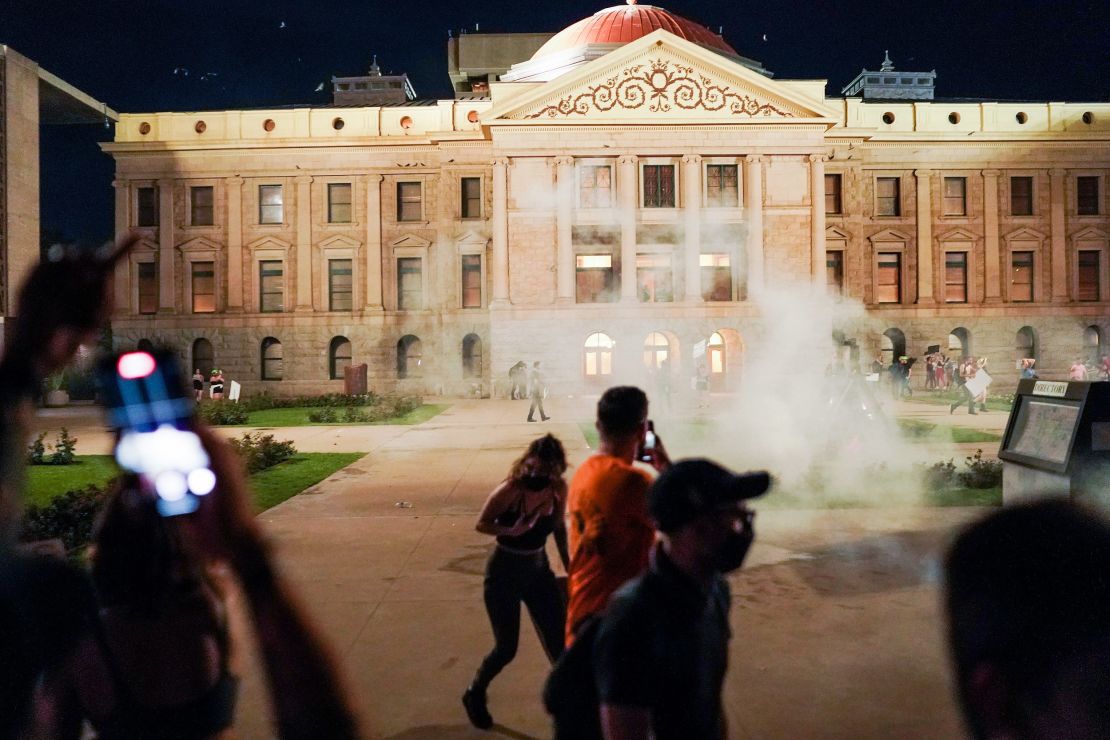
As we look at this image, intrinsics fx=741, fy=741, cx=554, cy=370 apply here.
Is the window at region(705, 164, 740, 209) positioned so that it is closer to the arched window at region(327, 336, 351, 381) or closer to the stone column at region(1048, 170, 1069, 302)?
the stone column at region(1048, 170, 1069, 302)

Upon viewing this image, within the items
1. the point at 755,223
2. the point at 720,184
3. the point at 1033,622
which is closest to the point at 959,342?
the point at 755,223

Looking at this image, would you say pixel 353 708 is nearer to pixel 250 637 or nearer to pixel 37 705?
pixel 250 637

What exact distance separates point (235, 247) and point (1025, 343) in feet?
145

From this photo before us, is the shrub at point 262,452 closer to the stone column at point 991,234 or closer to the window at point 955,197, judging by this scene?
the window at point 955,197

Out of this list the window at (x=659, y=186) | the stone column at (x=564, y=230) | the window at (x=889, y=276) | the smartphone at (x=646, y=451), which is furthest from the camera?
the window at (x=889, y=276)

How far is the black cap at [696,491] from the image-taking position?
2096 millimetres

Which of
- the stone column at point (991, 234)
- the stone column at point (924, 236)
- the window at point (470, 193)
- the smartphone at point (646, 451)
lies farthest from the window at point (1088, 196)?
the smartphone at point (646, 451)

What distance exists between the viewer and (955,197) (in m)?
41.6

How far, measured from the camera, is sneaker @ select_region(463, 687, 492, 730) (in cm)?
418

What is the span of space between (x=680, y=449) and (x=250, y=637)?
14349 mm

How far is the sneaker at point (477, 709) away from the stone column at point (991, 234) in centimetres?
4445

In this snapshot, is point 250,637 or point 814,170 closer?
point 250,637

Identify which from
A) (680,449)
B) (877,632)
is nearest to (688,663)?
(877,632)

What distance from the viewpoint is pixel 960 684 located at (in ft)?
4.55
